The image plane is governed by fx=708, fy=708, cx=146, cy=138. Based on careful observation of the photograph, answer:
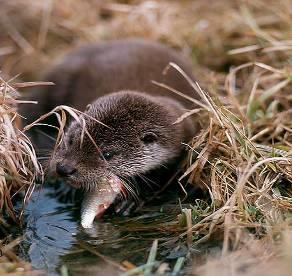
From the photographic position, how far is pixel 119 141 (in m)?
3.45

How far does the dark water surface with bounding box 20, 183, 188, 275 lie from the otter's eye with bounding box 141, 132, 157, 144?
342 millimetres

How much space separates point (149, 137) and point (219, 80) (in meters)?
1.23

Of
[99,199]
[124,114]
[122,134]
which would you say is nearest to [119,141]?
[122,134]

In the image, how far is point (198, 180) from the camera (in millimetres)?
3424

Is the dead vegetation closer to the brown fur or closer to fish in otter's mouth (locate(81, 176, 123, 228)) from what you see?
the brown fur

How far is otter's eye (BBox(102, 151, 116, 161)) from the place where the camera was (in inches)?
134

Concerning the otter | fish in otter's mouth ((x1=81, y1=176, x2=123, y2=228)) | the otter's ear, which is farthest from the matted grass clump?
the otter's ear

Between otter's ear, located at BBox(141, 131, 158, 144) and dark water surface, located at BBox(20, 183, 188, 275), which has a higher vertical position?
otter's ear, located at BBox(141, 131, 158, 144)

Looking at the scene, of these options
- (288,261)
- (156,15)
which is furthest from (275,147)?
(156,15)

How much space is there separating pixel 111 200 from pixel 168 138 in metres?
0.50

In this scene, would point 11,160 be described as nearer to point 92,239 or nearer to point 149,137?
point 92,239

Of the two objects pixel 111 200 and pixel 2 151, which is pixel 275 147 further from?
pixel 2 151

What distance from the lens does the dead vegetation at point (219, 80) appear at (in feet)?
9.89

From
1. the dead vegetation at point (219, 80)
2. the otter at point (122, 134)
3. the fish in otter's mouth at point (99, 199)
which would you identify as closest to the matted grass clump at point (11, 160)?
the dead vegetation at point (219, 80)
